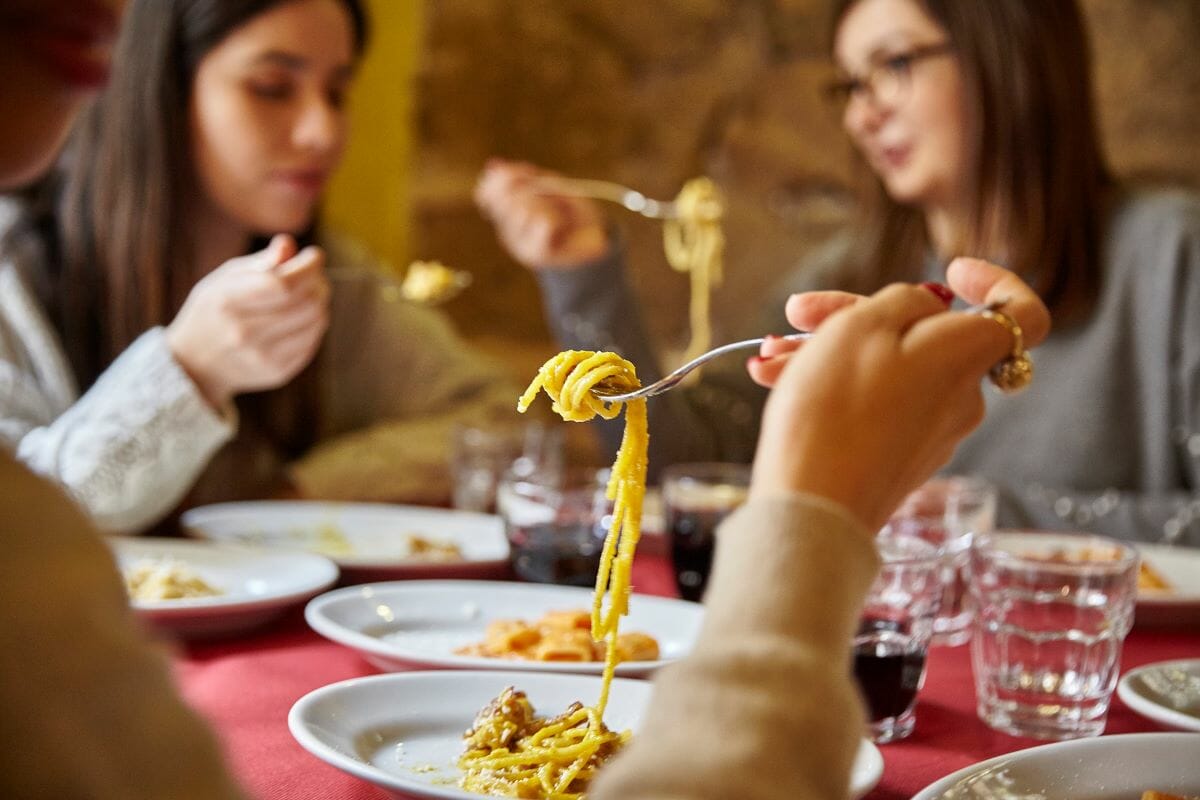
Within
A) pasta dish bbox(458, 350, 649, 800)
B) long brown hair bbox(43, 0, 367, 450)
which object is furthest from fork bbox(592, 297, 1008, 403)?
long brown hair bbox(43, 0, 367, 450)

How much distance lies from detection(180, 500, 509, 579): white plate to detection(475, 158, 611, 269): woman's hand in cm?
59

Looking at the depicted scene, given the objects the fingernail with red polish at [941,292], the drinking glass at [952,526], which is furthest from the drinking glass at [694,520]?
the fingernail with red polish at [941,292]

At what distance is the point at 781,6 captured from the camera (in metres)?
3.30

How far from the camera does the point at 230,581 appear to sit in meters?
1.28

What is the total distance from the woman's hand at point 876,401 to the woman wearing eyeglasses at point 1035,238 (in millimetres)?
1374

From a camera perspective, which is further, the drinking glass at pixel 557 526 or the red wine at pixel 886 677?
the drinking glass at pixel 557 526

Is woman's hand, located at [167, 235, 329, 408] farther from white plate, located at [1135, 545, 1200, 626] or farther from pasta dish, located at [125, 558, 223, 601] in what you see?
white plate, located at [1135, 545, 1200, 626]

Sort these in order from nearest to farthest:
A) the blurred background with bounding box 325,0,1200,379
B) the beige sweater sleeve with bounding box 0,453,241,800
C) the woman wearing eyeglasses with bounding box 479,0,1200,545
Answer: the beige sweater sleeve with bounding box 0,453,241,800 → the woman wearing eyeglasses with bounding box 479,0,1200,545 → the blurred background with bounding box 325,0,1200,379

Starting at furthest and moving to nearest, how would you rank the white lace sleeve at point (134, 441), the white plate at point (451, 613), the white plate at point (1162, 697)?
the white lace sleeve at point (134, 441), the white plate at point (451, 613), the white plate at point (1162, 697)

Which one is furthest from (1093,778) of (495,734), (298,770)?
(298,770)

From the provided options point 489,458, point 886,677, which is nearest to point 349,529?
point 489,458

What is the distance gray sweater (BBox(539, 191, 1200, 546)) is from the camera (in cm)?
203

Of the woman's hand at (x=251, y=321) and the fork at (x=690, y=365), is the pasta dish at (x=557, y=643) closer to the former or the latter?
the fork at (x=690, y=365)

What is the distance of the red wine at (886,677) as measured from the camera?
0.88 meters
